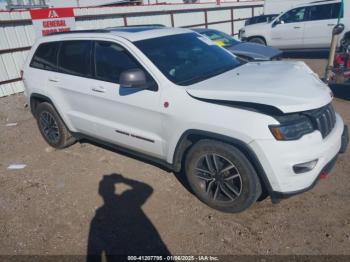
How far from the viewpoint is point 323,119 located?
300 centimetres

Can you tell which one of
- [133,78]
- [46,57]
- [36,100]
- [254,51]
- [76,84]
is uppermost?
[46,57]

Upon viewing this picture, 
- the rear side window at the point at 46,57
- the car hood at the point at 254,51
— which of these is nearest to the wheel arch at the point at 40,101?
the rear side window at the point at 46,57

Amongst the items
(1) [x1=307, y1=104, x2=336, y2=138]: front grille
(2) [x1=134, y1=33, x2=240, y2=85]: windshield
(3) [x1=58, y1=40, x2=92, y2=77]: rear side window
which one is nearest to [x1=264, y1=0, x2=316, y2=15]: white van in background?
(2) [x1=134, y1=33, x2=240, y2=85]: windshield

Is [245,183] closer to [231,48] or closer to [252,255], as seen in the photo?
[252,255]

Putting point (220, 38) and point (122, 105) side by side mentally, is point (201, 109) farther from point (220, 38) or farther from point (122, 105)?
point (220, 38)

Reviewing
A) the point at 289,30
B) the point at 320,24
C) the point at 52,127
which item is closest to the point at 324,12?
the point at 320,24

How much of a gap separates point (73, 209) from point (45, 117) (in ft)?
7.01

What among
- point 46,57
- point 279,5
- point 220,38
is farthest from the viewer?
point 279,5

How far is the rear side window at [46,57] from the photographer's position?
183 inches

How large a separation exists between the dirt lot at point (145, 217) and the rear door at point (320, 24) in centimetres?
838

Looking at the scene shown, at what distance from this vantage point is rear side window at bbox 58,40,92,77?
411cm

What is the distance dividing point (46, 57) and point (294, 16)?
33.0ft

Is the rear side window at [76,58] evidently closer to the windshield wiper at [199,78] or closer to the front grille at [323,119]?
the windshield wiper at [199,78]

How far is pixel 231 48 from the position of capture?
338 inches
